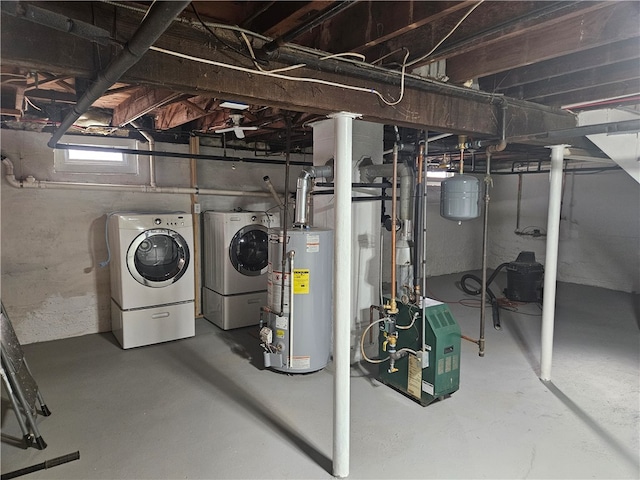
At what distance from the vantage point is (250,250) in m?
4.46

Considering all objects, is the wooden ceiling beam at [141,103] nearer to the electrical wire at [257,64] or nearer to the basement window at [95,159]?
the basement window at [95,159]

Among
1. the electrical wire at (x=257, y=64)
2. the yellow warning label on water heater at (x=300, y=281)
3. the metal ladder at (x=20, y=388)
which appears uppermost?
the electrical wire at (x=257, y=64)

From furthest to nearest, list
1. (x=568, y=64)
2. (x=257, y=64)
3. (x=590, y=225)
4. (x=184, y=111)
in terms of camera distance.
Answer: (x=590, y=225) < (x=184, y=111) < (x=568, y=64) < (x=257, y=64)

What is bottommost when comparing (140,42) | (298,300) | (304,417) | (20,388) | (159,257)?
(304,417)

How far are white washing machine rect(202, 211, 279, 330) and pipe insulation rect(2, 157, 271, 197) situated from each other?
0.36 metres

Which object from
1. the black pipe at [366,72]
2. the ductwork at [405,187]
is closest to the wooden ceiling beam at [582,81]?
the black pipe at [366,72]

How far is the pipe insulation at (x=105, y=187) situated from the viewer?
3697mm

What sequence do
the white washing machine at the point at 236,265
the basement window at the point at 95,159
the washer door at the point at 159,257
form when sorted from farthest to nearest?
the white washing machine at the point at 236,265
the basement window at the point at 95,159
the washer door at the point at 159,257

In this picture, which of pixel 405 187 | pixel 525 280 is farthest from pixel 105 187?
pixel 525 280

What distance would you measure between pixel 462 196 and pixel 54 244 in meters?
3.90

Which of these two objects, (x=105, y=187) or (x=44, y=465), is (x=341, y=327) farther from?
(x=105, y=187)

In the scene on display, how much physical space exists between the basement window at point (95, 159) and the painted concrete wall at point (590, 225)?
658 centimetres

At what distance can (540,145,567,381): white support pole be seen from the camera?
309cm

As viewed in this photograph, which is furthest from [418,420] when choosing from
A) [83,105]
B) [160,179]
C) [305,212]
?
[160,179]
